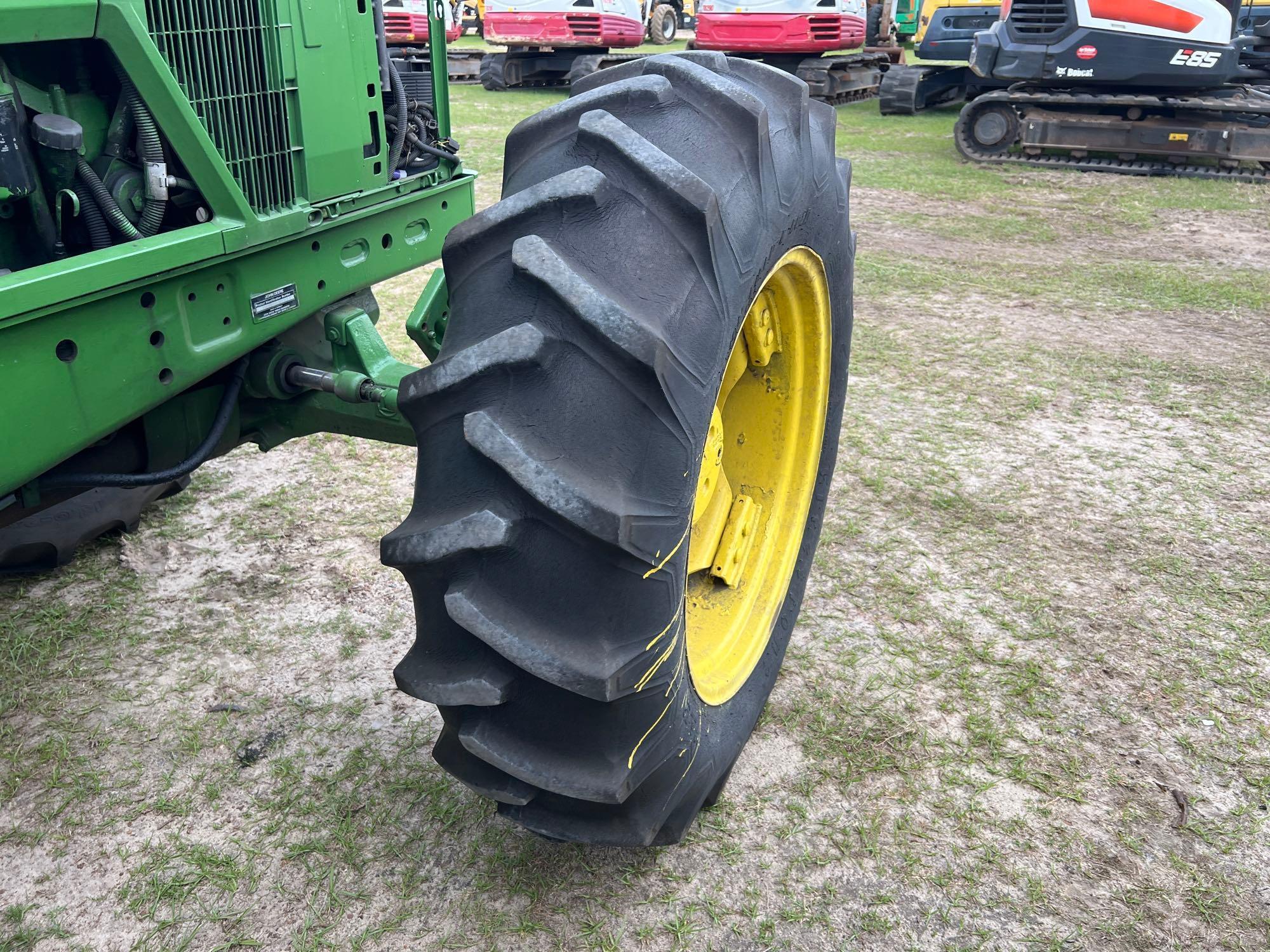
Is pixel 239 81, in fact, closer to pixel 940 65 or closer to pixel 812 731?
pixel 812 731

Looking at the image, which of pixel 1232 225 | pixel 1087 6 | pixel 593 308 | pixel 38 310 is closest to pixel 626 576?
pixel 593 308

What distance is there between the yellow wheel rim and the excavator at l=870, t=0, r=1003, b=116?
991 centimetres

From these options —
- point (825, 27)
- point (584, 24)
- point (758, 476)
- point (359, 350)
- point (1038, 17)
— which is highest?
point (584, 24)

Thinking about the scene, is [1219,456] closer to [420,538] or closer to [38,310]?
[420,538]

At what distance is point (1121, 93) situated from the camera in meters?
9.70

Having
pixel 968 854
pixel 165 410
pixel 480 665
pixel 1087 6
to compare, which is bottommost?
pixel 968 854

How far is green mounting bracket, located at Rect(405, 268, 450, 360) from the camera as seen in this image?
101 inches

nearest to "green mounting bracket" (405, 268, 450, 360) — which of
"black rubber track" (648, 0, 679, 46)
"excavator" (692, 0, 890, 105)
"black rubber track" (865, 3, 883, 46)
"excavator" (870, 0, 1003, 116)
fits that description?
"excavator" (870, 0, 1003, 116)

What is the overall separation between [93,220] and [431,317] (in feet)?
3.29

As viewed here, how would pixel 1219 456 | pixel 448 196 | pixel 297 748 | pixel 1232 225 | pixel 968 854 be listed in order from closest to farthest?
pixel 968 854 < pixel 297 748 < pixel 448 196 < pixel 1219 456 < pixel 1232 225

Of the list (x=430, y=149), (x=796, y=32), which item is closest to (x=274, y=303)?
(x=430, y=149)

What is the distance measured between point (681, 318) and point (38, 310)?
0.89m

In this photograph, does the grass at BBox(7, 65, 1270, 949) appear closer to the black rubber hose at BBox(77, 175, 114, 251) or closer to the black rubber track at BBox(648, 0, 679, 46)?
the black rubber hose at BBox(77, 175, 114, 251)

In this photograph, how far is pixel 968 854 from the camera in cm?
205
